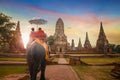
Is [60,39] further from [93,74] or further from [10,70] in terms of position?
[93,74]

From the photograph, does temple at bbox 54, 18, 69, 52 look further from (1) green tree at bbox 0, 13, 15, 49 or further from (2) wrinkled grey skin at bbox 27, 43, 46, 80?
(2) wrinkled grey skin at bbox 27, 43, 46, 80

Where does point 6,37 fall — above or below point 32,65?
above

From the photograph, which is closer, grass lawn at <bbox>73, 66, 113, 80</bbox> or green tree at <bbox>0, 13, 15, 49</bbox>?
grass lawn at <bbox>73, 66, 113, 80</bbox>

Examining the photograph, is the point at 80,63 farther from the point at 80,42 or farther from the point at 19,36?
the point at 80,42

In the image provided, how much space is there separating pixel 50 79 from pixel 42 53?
2.45 metres

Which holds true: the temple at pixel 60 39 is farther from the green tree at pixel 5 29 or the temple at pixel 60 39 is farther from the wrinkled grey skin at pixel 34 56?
the wrinkled grey skin at pixel 34 56

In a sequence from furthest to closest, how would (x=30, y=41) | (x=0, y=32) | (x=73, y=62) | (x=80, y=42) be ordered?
(x=80, y=42)
(x=0, y=32)
(x=73, y=62)
(x=30, y=41)

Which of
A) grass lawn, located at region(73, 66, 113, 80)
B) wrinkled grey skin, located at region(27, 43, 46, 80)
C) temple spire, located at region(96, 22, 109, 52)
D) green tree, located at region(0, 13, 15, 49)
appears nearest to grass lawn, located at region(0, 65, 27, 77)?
grass lawn, located at region(73, 66, 113, 80)

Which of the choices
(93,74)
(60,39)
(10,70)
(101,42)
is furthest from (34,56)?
(60,39)

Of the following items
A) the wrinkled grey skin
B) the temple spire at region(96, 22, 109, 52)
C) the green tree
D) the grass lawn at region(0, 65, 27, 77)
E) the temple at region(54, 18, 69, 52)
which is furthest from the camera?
the temple at region(54, 18, 69, 52)

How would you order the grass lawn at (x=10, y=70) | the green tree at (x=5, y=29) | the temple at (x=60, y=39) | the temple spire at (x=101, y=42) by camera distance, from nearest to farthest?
the grass lawn at (x=10, y=70), the green tree at (x=5, y=29), the temple spire at (x=101, y=42), the temple at (x=60, y=39)

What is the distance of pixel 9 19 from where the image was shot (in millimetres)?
34188

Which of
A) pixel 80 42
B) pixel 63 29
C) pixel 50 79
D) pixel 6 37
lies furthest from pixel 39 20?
pixel 80 42

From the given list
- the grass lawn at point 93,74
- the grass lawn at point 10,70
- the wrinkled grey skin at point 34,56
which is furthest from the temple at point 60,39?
the wrinkled grey skin at point 34,56
